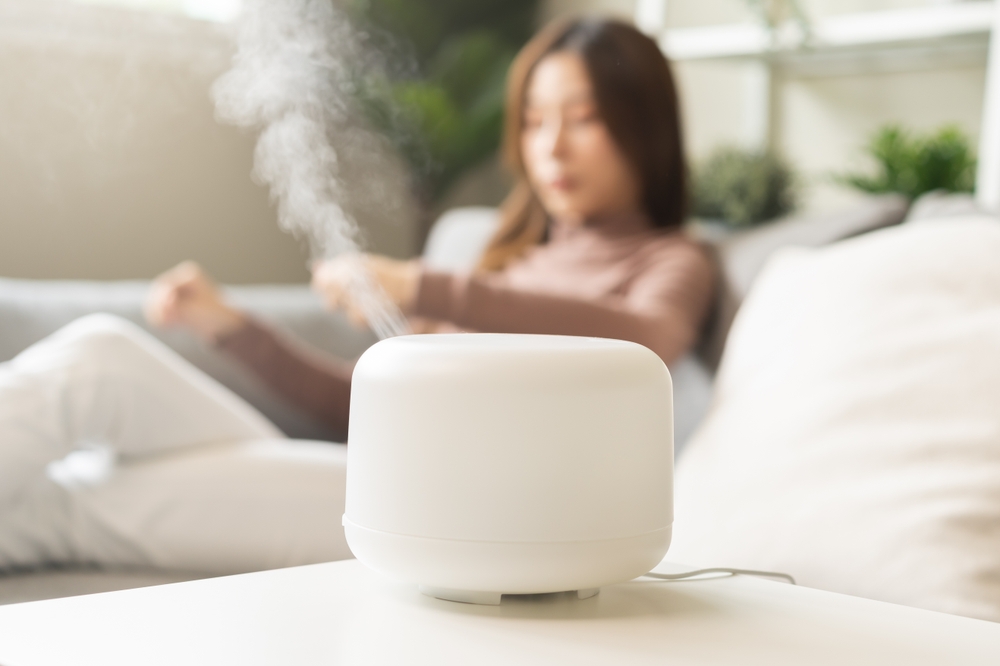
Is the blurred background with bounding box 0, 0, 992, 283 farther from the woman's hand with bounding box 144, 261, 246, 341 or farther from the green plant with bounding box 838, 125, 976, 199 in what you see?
the woman's hand with bounding box 144, 261, 246, 341

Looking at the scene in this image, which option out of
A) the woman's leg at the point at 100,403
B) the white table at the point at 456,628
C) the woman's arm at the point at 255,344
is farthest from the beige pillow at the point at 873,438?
the woman's arm at the point at 255,344

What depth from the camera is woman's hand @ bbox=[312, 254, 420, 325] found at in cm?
123

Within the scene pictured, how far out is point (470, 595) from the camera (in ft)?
1.55

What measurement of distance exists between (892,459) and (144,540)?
2.17 feet

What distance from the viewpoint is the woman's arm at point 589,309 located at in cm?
125

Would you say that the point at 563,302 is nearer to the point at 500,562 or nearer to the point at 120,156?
the point at 500,562

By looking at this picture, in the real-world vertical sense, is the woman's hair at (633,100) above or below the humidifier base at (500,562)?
above

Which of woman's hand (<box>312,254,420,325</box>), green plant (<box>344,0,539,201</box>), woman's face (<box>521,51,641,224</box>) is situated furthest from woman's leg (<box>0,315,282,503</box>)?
green plant (<box>344,0,539,201</box>)

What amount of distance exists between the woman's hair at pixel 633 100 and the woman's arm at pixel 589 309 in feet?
0.76

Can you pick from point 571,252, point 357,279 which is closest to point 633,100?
point 571,252

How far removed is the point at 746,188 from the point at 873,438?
3.87ft

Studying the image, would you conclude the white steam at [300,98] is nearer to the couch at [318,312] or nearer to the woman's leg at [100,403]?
the couch at [318,312]

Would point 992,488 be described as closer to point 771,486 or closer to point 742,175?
point 771,486

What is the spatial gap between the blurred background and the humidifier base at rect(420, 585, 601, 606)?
1.41 m
